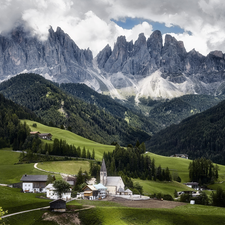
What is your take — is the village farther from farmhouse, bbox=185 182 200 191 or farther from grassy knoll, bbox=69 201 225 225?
farmhouse, bbox=185 182 200 191

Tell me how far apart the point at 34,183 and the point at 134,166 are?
2673 inches

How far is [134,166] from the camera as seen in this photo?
6437 inches

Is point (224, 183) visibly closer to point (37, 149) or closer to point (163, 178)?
point (163, 178)

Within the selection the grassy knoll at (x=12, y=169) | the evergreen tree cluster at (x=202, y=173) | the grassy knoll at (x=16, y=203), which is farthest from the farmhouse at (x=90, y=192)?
the evergreen tree cluster at (x=202, y=173)

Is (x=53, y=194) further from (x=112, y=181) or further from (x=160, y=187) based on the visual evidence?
(x=160, y=187)

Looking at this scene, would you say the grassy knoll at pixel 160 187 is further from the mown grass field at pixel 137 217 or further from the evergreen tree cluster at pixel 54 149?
the mown grass field at pixel 137 217

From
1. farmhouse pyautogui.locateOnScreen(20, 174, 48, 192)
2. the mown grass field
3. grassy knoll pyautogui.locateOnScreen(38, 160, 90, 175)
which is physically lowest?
the mown grass field

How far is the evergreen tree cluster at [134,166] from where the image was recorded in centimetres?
15225

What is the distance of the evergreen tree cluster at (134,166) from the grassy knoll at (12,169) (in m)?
39.3

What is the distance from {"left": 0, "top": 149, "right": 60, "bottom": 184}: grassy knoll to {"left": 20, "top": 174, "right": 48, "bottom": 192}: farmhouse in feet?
27.8

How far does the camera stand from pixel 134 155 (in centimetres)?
16912

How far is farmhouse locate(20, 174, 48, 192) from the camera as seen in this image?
107 metres

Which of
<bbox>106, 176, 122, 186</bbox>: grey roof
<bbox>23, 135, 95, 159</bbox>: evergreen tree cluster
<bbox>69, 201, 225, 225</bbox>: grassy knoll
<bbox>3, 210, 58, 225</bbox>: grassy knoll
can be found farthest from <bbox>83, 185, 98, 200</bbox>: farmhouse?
<bbox>23, 135, 95, 159</bbox>: evergreen tree cluster

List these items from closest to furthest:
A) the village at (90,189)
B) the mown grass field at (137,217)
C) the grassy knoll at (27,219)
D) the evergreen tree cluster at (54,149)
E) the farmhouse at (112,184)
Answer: the grassy knoll at (27,219) → the mown grass field at (137,217) → the village at (90,189) → the farmhouse at (112,184) → the evergreen tree cluster at (54,149)
